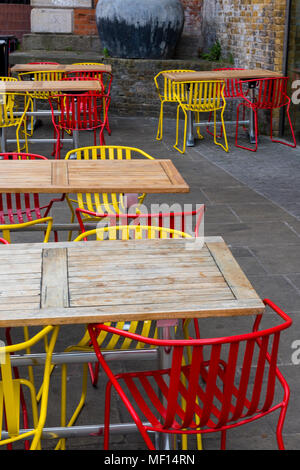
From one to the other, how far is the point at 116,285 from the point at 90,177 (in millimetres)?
1542

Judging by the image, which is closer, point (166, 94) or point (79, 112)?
point (79, 112)

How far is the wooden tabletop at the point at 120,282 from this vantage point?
1.95 m

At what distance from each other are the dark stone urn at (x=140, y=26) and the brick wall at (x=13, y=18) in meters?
2.94

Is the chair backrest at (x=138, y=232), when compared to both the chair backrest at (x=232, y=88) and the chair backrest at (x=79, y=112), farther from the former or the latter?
the chair backrest at (x=232, y=88)

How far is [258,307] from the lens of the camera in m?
1.98

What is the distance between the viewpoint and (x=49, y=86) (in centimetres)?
718

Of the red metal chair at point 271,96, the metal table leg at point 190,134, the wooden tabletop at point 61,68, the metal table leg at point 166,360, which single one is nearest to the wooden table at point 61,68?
the wooden tabletop at point 61,68

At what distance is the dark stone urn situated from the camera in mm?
10039

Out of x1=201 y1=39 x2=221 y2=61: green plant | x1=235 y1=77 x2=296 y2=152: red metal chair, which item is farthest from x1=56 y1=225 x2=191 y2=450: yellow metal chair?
x1=201 y1=39 x2=221 y2=61: green plant

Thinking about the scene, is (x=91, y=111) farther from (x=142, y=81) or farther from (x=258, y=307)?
(x=258, y=307)

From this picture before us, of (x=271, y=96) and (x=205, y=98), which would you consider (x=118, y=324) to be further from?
(x=271, y=96)

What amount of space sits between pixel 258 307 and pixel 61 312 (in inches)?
22.5

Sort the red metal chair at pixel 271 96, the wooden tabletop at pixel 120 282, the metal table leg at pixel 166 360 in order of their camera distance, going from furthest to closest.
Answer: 1. the red metal chair at pixel 271 96
2. the metal table leg at pixel 166 360
3. the wooden tabletop at pixel 120 282

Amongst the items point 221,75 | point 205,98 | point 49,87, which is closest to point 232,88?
point 221,75
